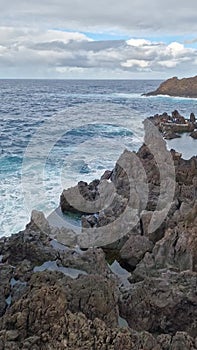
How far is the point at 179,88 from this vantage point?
132m

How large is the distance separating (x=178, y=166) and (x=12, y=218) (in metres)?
9.48

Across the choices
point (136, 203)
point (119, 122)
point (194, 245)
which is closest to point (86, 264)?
point (194, 245)

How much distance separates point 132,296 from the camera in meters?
12.5

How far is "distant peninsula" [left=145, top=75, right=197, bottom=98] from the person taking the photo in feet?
416

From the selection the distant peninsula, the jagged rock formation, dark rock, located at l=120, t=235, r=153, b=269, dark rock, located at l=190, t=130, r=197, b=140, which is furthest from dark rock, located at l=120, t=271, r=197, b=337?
the distant peninsula

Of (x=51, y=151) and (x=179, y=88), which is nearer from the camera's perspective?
(x=51, y=151)

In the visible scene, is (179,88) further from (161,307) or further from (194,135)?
(161,307)

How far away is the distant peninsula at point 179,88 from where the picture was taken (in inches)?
4991

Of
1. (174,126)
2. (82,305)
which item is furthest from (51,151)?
(82,305)

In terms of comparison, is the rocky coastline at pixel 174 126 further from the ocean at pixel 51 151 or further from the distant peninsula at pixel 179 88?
the distant peninsula at pixel 179 88

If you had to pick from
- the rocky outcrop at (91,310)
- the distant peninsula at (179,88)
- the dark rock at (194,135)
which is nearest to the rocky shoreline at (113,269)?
the rocky outcrop at (91,310)

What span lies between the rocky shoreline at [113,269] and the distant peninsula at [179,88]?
105 metres

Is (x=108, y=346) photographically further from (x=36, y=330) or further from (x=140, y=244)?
(x=140, y=244)

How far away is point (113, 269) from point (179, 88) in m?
121
